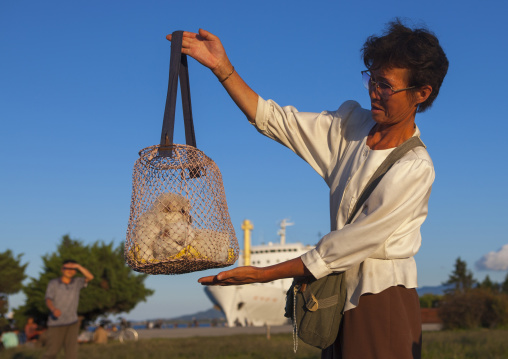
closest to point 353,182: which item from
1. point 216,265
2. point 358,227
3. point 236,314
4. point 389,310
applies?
point 358,227

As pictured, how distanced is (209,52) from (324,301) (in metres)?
1.18

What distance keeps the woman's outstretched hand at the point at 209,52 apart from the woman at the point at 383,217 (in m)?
0.61

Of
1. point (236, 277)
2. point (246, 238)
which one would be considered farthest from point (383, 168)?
point (246, 238)

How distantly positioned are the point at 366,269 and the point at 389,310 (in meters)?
0.16

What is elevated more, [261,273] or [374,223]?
[374,223]

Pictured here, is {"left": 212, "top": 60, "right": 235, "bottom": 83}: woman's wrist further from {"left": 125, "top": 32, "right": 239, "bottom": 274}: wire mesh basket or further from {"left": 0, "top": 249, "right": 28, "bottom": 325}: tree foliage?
{"left": 0, "top": 249, "right": 28, "bottom": 325}: tree foliage

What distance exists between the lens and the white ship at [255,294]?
4247 centimetres

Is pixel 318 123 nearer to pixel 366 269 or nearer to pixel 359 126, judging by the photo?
pixel 359 126

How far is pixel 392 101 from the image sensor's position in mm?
2025

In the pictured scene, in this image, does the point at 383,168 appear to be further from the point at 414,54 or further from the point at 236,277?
the point at 236,277

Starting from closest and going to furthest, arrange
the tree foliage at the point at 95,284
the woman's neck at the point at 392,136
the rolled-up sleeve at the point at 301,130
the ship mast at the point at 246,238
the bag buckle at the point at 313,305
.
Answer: the bag buckle at the point at 313,305 < the woman's neck at the point at 392,136 < the rolled-up sleeve at the point at 301,130 < the tree foliage at the point at 95,284 < the ship mast at the point at 246,238

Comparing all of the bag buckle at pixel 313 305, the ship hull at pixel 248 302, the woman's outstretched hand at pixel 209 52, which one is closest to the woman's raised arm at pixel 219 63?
Answer: the woman's outstretched hand at pixel 209 52

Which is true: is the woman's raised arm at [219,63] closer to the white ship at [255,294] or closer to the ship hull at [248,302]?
the white ship at [255,294]

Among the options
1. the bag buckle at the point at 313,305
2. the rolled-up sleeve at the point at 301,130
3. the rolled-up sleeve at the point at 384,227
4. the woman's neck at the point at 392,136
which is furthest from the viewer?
the rolled-up sleeve at the point at 301,130
